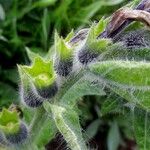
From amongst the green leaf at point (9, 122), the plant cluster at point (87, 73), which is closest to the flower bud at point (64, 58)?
the plant cluster at point (87, 73)

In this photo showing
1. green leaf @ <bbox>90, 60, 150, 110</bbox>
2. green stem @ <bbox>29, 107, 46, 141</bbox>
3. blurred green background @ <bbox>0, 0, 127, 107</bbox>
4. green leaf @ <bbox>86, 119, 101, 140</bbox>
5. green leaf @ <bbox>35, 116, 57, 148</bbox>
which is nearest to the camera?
green leaf @ <bbox>90, 60, 150, 110</bbox>

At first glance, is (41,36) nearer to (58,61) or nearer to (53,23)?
(53,23)

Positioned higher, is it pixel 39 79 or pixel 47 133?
pixel 39 79

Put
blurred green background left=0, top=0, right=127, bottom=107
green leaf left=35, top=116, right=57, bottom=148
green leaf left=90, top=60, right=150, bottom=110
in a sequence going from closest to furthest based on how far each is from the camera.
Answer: green leaf left=90, top=60, right=150, bottom=110, green leaf left=35, top=116, right=57, bottom=148, blurred green background left=0, top=0, right=127, bottom=107

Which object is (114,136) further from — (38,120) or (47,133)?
(38,120)

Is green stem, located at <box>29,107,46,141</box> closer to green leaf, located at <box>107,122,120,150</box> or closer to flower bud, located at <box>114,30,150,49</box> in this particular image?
flower bud, located at <box>114,30,150,49</box>

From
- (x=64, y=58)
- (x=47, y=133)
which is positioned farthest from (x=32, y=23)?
(x=64, y=58)

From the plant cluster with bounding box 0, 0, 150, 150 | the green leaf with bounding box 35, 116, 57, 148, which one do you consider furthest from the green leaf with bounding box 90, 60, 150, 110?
the green leaf with bounding box 35, 116, 57, 148
